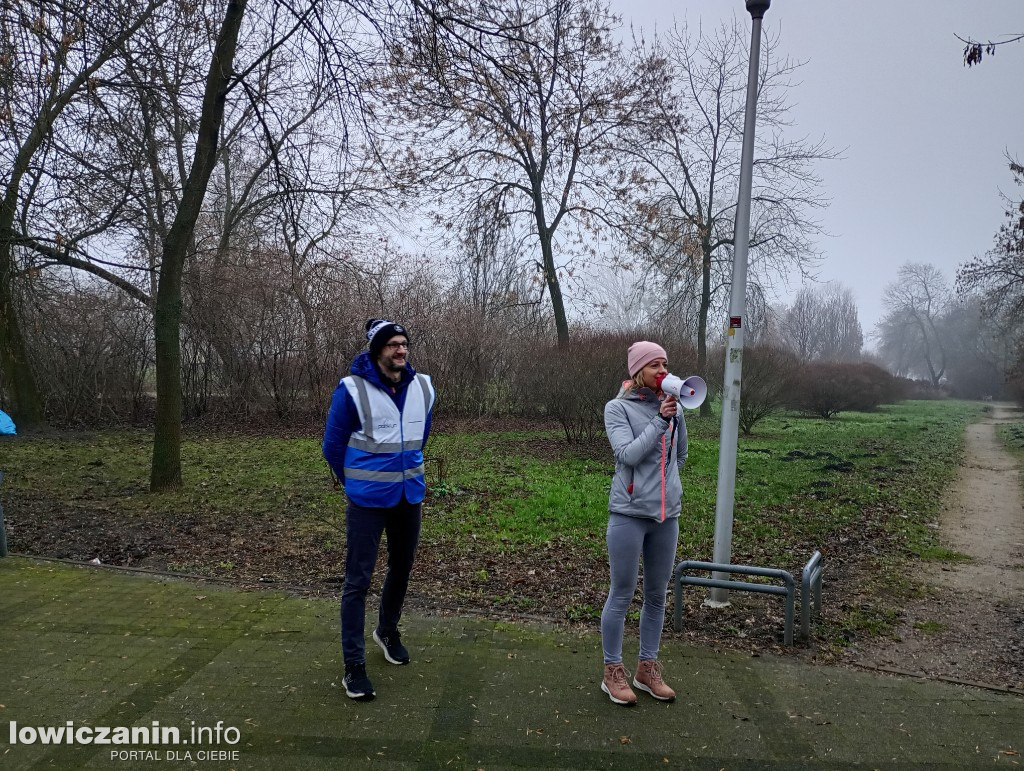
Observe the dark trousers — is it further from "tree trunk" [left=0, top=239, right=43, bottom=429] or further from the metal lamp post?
"tree trunk" [left=0, top=239, right=43, bottom=429]

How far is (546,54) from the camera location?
6.27 meters

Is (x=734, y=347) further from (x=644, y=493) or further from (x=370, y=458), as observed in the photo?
(x=370, y=458)

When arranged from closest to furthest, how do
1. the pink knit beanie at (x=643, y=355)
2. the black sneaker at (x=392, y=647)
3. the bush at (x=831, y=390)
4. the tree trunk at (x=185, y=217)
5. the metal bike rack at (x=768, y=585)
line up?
the pink knit beanie at (x=643, y=355)
the black sneaker at (x=392, y=647)
the metal bike rack at (x=768, y=585)
the tree trunk at (x=185, y=217)
the bush at (x=831, y=390)

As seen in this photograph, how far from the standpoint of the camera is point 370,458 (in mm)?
3541

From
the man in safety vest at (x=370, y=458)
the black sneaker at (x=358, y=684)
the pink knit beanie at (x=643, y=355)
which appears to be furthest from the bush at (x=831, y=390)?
the black sneaker at (x=358, y=684)

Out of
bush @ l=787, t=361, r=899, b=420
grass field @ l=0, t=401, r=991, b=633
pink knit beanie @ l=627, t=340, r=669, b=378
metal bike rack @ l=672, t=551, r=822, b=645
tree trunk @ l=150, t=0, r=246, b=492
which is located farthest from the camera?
bush @ l=787, t=361, r=899, b=420

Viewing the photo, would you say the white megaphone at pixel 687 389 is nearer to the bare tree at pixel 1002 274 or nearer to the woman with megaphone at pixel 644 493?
the woman with megaphone at pixel 644 493

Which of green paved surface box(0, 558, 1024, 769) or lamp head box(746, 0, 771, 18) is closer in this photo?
green paved surface box(0, 558, 1024, 769)

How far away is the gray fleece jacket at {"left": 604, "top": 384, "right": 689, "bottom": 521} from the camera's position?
3387 millimetres

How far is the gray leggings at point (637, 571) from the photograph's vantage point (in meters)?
3.47

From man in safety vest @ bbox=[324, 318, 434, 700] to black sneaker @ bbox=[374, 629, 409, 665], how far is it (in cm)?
38

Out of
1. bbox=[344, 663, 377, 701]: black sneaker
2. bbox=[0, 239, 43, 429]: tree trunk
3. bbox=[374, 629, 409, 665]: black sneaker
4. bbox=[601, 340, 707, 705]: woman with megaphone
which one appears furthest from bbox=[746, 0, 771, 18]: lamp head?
bbox=[0, 239, 43, 429]: tree trunk

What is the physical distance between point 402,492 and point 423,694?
1.03 meters

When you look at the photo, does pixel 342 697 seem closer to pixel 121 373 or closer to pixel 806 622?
pixel 806 622
